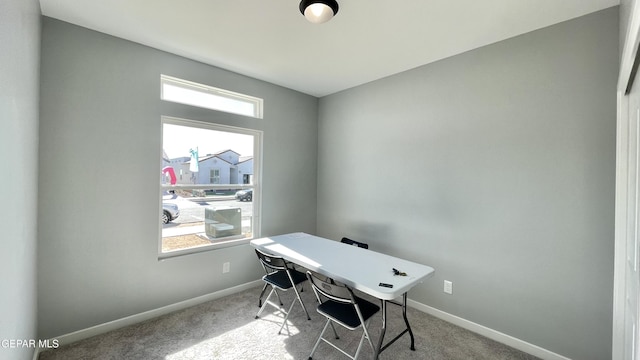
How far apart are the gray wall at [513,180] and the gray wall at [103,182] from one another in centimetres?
234

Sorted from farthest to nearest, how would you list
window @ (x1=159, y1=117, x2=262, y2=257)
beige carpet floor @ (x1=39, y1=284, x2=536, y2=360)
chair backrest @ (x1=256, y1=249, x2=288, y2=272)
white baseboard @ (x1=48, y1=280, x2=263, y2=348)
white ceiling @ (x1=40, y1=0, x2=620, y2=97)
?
window @ (x1=159, y1=117, x2=262, y2=257), chair backrest @ (x1=256, y1=249, x2=288, y2=272), white baseboard @ (x1=48, y1=280, x2=263, y2=348), beige carpet floor @ (x1=39, y1=284, x2=536, y2=360), white ceiling @ (x1=40, y1=0, x2=620, y2=97)

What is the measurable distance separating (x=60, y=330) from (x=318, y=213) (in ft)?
9.95

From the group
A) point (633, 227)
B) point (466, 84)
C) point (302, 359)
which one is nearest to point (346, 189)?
point (466, 84)

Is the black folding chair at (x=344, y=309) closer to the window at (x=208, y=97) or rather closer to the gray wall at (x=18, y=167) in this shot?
the gray wall at (x=18, y=167)

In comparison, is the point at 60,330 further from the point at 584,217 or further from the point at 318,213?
the point at 584,217

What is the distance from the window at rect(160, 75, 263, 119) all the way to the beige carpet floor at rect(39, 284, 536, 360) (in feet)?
7.59

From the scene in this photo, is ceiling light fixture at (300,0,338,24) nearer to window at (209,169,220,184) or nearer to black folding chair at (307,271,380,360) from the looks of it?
black folding chair at (307,271,380,360)

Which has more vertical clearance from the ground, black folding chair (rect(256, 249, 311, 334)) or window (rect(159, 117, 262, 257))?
window (rect(159, 117, 262, 257))

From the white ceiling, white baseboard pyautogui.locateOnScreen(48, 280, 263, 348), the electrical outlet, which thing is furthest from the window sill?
the electrical outlet

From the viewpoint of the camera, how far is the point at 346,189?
3.71 m

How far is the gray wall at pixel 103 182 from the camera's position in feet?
6.97

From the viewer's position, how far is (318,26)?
7.16ft

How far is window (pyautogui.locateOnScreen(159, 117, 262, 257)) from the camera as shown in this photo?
2.79m

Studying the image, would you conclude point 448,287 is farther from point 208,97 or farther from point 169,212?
point 208,97
